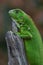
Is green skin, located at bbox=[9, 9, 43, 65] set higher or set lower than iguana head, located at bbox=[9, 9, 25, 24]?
lower

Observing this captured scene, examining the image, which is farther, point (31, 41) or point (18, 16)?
point (18, 16)

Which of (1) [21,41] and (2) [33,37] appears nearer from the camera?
(1) [21,41]

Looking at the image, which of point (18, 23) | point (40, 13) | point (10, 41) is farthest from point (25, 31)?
point (40, 13)

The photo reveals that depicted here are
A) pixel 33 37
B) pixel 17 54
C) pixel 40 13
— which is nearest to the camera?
pixel 17 54

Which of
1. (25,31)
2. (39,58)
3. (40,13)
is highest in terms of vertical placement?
(40,13)

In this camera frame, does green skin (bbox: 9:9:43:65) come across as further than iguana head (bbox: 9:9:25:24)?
No

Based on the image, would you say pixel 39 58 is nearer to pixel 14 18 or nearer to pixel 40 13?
pixel 14 18

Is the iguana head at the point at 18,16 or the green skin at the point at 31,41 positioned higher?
the iguana head at the point at 18,16

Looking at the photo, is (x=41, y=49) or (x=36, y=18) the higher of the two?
(x=36, y=18)

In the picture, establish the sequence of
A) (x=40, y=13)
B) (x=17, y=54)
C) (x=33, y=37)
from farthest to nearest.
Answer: (x=40, y=13) → (x=33, y=37) → (x=17, y=54)

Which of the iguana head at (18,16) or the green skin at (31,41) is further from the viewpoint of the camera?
the iguana head at (18,16)

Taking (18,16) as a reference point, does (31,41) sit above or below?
below
